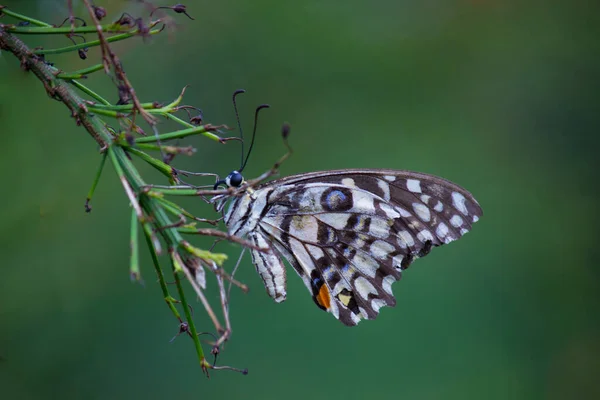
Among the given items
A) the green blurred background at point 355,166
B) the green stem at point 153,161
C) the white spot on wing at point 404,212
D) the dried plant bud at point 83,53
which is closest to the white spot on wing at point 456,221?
the white spot on wing at point 404,212

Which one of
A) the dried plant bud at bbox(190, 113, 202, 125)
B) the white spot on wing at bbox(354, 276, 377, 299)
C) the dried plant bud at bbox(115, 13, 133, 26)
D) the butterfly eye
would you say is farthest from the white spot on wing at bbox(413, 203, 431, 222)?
the dried plant bud at bbox(115, 13, 133, 26)

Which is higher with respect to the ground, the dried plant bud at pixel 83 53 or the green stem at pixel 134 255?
the dried plant bud at pixel 83 53

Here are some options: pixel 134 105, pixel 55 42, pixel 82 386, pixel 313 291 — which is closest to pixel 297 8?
pixel 55 42

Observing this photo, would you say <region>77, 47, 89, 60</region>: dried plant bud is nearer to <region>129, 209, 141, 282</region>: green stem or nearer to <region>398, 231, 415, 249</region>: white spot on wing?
<region>129, 209, 141, 282</region>: green stem

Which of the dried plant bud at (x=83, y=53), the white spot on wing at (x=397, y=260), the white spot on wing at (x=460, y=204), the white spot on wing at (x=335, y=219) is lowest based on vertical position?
the white spot on wing at (x=397, y=260)

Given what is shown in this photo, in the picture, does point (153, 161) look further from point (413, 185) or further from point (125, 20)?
point (413, 185)

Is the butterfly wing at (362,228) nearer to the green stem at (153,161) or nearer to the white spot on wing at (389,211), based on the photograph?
the white spot on wing at (389,211)

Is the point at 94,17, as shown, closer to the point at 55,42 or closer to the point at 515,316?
the point at 55,42

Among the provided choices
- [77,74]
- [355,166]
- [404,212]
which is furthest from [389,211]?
[355,166]
